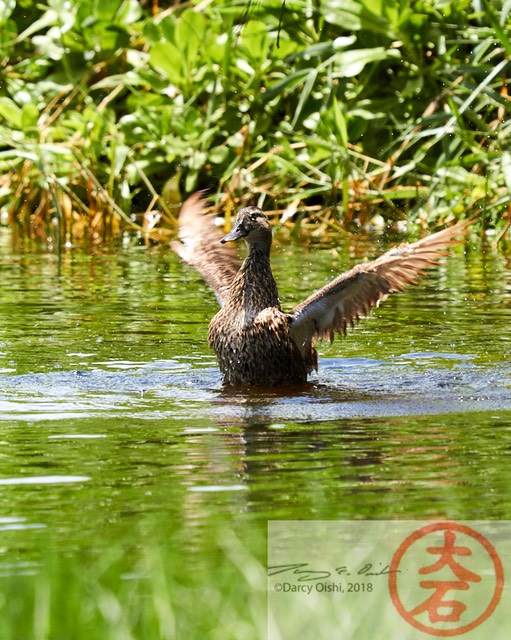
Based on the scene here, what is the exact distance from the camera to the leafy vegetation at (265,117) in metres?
11.4

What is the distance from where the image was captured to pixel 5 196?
13578 millimetres

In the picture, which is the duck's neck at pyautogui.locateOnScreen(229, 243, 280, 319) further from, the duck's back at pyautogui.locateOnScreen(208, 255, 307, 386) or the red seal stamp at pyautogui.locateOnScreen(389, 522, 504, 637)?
the red seal stamp at pyautogui.locateOnScreen(389, 522, 504, 637)

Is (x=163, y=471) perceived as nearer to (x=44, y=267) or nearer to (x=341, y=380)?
(x=341, y=380)

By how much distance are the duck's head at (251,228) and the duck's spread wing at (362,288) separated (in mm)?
599

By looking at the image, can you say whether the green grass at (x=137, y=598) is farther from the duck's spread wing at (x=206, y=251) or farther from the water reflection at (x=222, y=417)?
the duck's spread wing at (x=206, y=251)

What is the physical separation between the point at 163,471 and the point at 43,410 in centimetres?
131

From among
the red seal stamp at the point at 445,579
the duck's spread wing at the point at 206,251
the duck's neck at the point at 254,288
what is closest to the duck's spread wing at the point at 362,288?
the duck's neck at the point at 254,288

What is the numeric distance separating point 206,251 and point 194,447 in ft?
9.64

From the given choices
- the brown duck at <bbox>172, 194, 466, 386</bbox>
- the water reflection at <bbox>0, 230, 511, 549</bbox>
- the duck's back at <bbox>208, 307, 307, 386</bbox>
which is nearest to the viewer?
the water reflection at <bbox>0, 230, 511, 549</bbox>

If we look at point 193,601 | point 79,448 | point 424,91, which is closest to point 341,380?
point 79,448

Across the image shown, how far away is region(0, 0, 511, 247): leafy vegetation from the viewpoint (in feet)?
37.2
